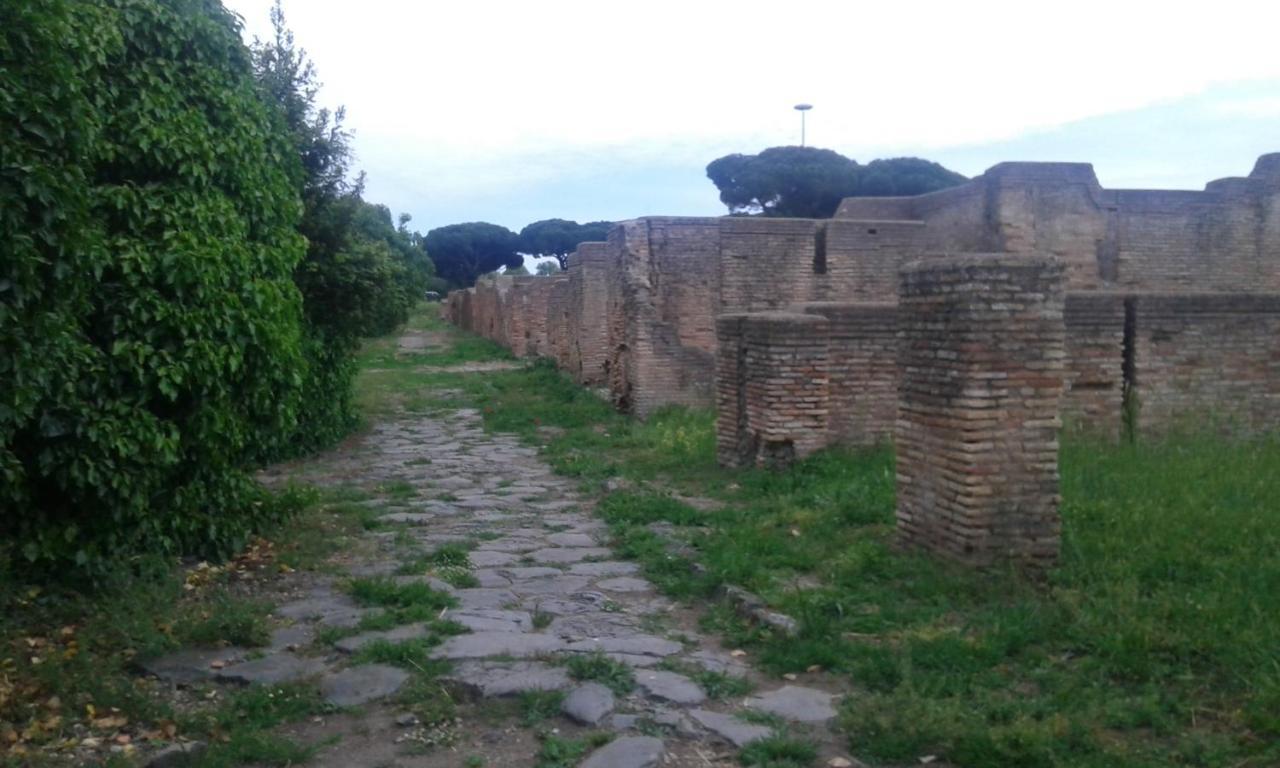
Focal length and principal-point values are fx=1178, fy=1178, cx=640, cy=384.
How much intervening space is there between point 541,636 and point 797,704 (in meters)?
1.56

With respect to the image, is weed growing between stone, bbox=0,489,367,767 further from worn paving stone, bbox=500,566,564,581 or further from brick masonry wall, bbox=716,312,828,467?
brick masonry wall, bbox=716,312,828,467

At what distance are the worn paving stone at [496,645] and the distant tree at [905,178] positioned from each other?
39673 mm

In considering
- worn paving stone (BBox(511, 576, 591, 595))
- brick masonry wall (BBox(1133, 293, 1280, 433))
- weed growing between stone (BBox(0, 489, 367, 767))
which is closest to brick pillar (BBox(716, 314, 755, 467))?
Answer: brick masonry wall (BBox(1133, 293, 1280, 433))

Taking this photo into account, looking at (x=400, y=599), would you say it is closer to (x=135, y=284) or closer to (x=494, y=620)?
(x=494, y=620)

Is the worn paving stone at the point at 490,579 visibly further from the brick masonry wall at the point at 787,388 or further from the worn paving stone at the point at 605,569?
the brick masonry wall at the point at 787,388

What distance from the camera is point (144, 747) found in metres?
4.57

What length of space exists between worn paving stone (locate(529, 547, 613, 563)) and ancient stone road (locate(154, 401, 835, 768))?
0.01 metres

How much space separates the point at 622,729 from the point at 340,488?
656 cm

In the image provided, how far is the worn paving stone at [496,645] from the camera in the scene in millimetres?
5637

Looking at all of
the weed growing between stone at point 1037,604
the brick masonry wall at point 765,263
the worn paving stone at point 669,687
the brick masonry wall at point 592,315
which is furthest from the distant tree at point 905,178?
the worn paving stone at point 669,687

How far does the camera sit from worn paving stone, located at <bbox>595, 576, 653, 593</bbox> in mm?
7066

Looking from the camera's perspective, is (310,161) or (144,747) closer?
(144,747)

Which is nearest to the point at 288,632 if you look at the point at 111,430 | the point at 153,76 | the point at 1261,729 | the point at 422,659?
the point at 422,659

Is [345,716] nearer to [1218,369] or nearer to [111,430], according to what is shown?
[111,430]
